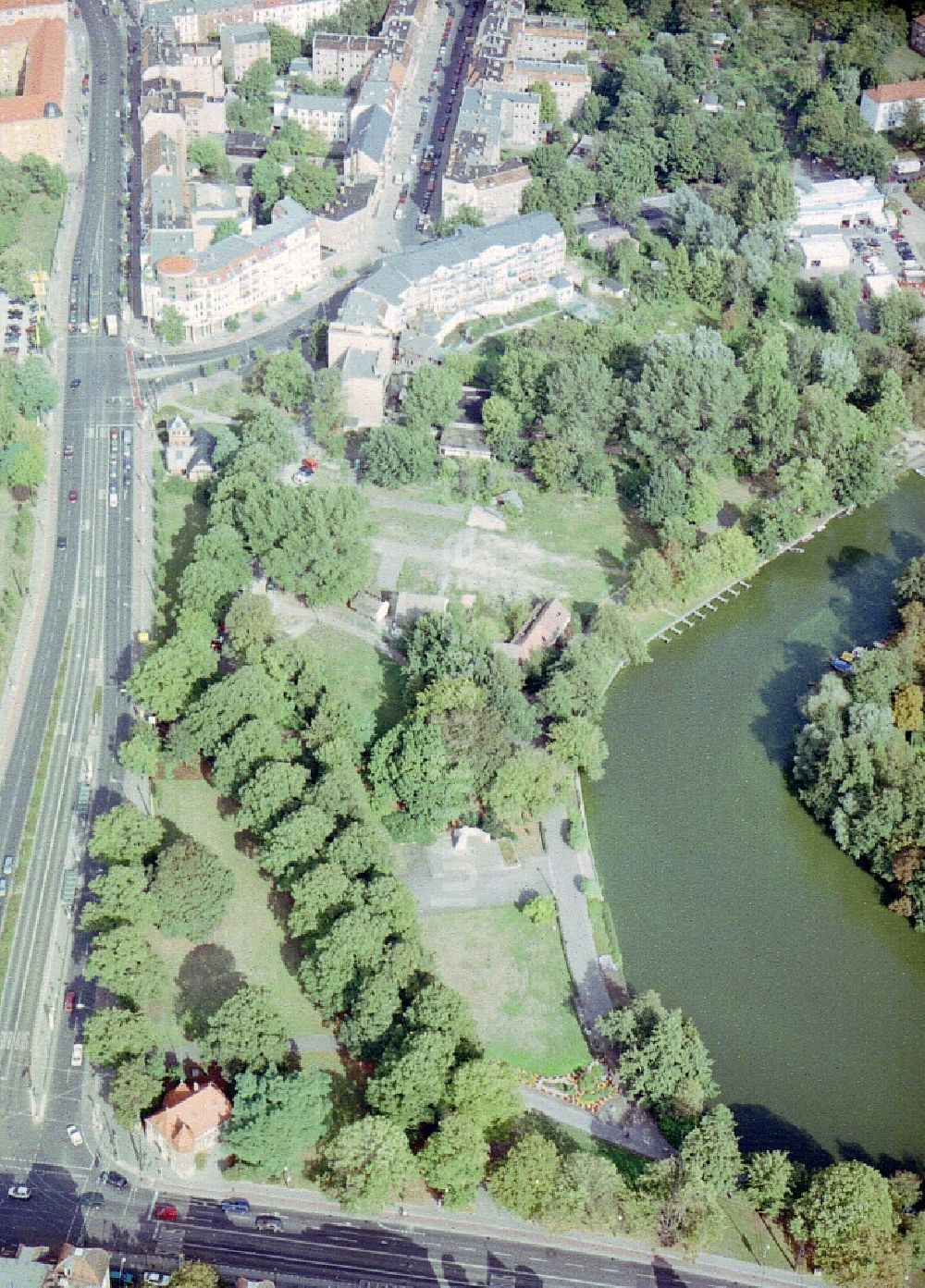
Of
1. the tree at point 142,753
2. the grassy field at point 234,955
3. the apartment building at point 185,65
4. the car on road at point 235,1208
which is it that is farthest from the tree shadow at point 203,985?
the apartment building at point 185,65

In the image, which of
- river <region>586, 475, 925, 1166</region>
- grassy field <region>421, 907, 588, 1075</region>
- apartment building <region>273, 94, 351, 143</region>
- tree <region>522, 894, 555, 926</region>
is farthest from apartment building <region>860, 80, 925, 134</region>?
grassy field <region>421, 907, 588, 1075</region>

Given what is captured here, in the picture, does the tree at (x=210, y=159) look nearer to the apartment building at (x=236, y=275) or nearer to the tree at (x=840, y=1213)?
the apartment building at (x=236, y=275)

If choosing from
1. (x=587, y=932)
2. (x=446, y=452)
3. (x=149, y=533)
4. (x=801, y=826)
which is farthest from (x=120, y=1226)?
(x=446, y=452)

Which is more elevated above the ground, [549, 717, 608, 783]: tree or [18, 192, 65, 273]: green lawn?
[18, 192, 65, 273]: green lawn

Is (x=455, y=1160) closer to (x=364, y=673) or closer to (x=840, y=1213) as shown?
(x=840, y=1213)

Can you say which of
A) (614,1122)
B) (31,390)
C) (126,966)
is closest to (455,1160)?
(614,1122)

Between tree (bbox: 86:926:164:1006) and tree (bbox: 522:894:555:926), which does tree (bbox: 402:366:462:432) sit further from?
tree (bbox: 86:926:164:1006)
